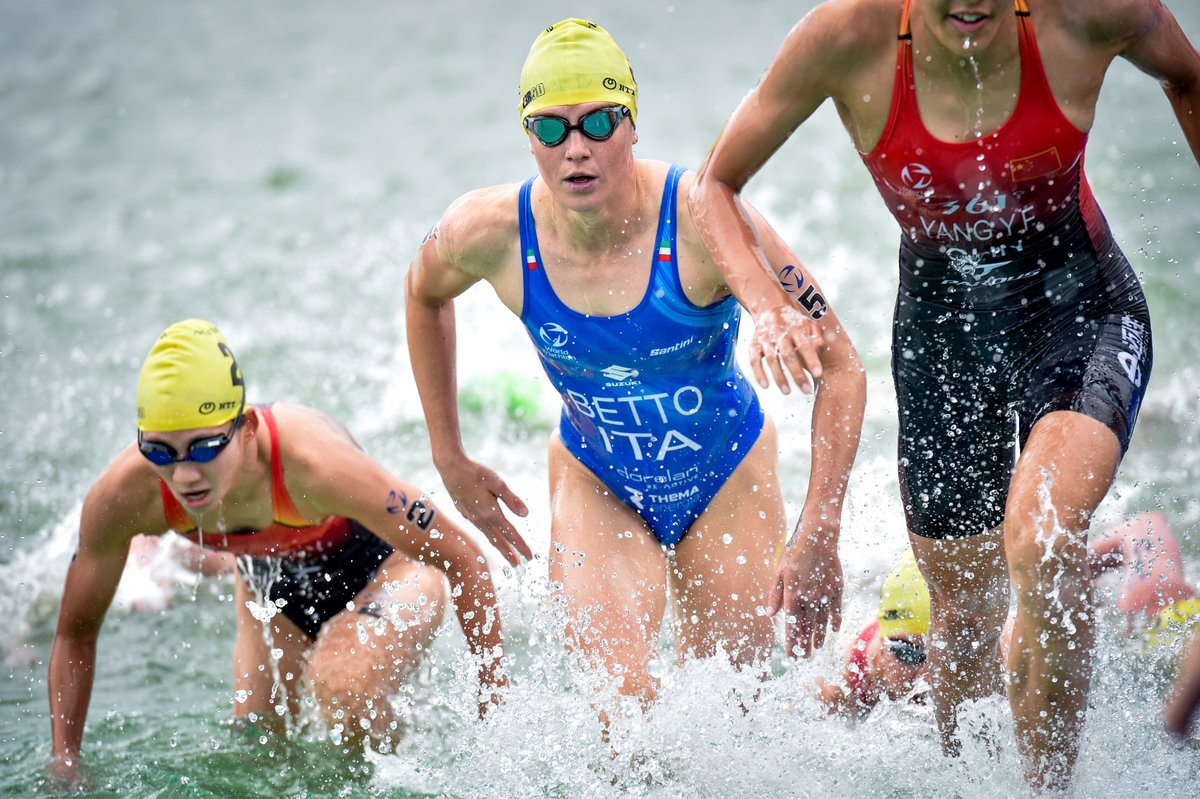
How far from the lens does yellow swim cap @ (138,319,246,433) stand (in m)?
4.59

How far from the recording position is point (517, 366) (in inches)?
392

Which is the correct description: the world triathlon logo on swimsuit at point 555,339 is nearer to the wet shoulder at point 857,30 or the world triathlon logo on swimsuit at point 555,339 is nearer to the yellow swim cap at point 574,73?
the yellow swim cap at point 574,73

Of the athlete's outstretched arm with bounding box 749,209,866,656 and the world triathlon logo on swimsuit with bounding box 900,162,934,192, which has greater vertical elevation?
the world triathlon logo on swimsuit with bounding box 900,162,934,192

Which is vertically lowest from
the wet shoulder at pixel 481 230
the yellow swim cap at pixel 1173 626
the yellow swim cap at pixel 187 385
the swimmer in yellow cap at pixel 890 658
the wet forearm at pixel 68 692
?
the wet forearm at pixel 68 692

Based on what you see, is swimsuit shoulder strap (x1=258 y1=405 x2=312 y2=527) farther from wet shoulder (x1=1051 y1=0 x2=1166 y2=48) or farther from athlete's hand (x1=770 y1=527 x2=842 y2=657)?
wet shoulder (x1=1051 y1=0 x2=1166 y2=48)

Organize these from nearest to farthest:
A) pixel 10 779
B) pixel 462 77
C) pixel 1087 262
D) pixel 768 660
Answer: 1. pixel 1087 262
2. pixel 768 660
3. pixel 10 779
4. pixel 462 77

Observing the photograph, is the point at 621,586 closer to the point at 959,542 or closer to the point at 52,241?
the point at 959,542

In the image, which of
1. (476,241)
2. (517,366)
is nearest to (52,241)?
(517,366)

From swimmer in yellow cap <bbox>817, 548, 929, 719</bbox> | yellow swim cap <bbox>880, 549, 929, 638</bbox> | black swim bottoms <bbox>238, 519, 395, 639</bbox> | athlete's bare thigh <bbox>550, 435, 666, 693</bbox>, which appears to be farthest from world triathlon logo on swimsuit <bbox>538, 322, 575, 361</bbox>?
yellow swim cap <bbox>880, 549, 929, 638</bbox>

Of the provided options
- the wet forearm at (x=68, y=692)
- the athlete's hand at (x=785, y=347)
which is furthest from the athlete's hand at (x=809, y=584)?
the wet forearm at (x=68, y=692)

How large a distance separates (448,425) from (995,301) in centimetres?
198

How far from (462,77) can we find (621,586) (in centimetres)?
1328

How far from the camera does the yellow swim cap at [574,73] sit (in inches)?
162

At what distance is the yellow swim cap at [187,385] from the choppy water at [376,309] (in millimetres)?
1295
